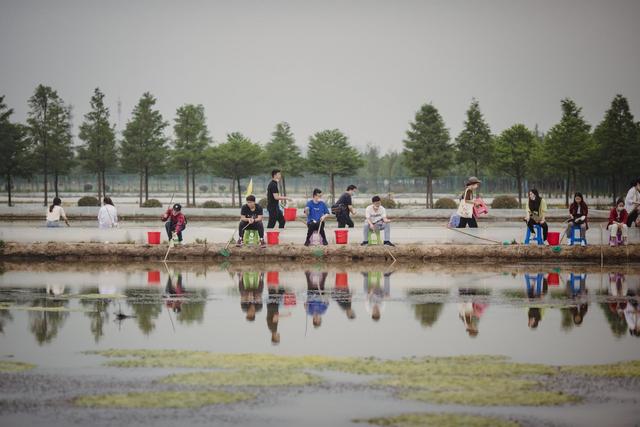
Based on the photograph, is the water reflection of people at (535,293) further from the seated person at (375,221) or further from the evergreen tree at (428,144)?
the evergreen tree at (428,144)

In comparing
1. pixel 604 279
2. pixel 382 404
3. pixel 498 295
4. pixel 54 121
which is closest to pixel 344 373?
pixel 382 404

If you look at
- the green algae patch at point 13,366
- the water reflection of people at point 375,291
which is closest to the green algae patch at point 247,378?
the green algae patch at point 13,366

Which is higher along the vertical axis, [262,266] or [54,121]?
[54,121]

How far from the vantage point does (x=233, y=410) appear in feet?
32.7

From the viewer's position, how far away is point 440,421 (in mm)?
9477

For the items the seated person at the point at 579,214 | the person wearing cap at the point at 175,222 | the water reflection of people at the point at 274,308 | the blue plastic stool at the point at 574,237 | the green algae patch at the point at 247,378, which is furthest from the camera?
the person wearing cap at the point at 175,222

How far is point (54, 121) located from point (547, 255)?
50.8 meters

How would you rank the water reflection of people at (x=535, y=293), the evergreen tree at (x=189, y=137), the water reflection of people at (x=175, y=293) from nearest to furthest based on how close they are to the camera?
the water reflection of people at (x=535, y=293)
the water reflection of people at (x=175, y=293)
the evergreen tree at (x=189, y=137)

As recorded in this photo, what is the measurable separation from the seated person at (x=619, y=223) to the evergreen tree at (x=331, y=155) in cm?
5066

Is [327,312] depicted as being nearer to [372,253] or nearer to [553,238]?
[372,253]

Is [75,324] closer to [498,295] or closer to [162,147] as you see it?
[498,295]

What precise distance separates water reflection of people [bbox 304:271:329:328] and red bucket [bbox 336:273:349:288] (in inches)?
11.3

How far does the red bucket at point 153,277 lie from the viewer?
21375 millimetres

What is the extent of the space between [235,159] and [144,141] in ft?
21.6
